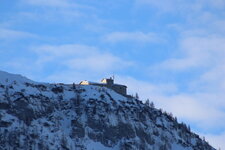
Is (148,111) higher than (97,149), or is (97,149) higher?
(148,111)

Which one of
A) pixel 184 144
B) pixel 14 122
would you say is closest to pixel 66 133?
pixel 14 122

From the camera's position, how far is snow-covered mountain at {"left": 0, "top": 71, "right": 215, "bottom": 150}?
15900 centimetres

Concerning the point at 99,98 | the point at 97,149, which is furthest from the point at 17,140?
the point at 99,98

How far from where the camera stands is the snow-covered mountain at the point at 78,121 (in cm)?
15900

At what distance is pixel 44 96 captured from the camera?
180250 mm

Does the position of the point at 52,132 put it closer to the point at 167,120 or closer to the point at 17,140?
the point at 17,140

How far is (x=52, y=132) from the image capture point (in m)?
163

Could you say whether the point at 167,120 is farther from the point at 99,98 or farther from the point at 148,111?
the point at 99,98

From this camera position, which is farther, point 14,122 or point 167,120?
point 167,120

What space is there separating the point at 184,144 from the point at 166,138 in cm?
656

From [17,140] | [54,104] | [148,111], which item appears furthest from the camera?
[148,111]

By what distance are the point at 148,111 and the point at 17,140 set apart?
5692 centimetres

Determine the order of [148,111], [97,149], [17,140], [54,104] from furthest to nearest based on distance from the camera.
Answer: [148,111] < [54,104] < [97,149] < [17,140]

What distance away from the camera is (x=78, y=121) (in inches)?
6855
